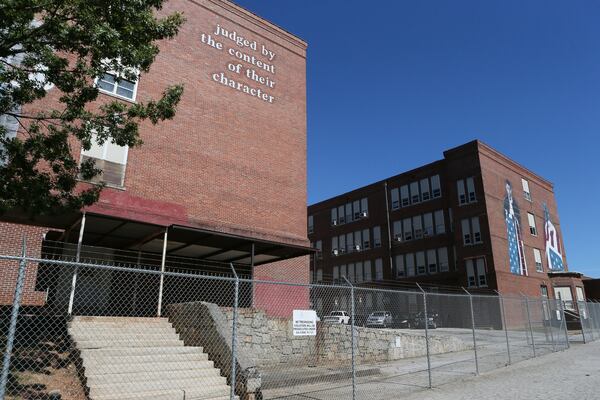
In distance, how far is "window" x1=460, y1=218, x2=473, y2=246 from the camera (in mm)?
40469

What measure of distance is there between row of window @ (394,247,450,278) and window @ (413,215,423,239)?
171cm

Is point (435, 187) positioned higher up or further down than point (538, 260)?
higher up

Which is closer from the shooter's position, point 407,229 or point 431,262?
point 431,262

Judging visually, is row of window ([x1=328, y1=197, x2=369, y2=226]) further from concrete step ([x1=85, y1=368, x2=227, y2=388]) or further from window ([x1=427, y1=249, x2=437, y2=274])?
concrete step ([x1=85, y1=368, x2=227, y2=388])

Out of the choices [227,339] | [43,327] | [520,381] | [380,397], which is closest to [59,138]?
[43,327]

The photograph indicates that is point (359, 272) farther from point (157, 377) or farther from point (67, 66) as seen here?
point (67, 66)

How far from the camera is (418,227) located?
152ft

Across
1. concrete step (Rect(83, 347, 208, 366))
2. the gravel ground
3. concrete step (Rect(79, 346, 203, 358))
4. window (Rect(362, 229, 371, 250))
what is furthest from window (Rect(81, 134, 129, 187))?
window (Rect(362, 229, 371, 250))

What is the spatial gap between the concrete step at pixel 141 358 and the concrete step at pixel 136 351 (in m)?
0.03

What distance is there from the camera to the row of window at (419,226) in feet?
146

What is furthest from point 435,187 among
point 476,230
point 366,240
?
point 366,240

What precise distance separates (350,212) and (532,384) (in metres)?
44.8

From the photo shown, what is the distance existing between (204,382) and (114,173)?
34.9 ft

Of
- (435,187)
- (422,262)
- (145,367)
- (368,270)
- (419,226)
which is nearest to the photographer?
(145,367)
